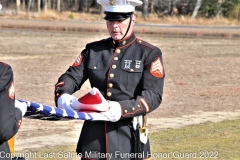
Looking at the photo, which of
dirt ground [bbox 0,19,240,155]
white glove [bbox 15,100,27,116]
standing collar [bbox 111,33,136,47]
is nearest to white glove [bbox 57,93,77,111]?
white glove [bbox 15,100,27,116]

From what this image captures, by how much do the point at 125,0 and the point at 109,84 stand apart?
599 mm

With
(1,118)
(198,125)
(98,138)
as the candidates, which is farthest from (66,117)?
(198,125)

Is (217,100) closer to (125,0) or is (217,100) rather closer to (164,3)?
(125,0)

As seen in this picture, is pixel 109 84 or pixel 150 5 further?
pixel 150 5

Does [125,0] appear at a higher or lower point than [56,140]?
higher

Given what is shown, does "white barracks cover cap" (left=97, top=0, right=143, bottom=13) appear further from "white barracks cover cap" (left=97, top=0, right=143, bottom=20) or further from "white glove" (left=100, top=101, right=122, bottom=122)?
"white glove" (left=100, top=101, right=122, bottom=122)

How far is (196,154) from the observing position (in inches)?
353

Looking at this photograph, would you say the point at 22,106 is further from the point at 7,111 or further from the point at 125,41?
the point at 125,41

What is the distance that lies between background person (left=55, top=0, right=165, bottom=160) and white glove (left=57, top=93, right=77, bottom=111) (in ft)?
0.08

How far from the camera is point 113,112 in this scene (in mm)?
4609

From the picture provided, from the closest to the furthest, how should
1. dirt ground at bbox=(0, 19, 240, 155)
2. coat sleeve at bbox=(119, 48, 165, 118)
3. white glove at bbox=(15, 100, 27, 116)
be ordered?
white glove at bbox=(15, 100, 27, 116), coat sleeve at bbox=(119, 48, 165, 118), dirt ground at bbox=(0, 19, 240, 155)

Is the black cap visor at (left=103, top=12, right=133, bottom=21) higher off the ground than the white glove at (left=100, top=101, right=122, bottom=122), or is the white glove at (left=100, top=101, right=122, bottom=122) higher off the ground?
the black cap visor at (left=103, top=12, right=133, bottom=21)

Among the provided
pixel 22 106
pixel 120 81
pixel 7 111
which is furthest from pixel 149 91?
pixel 7 111

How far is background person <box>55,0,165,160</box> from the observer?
486 centimetres
